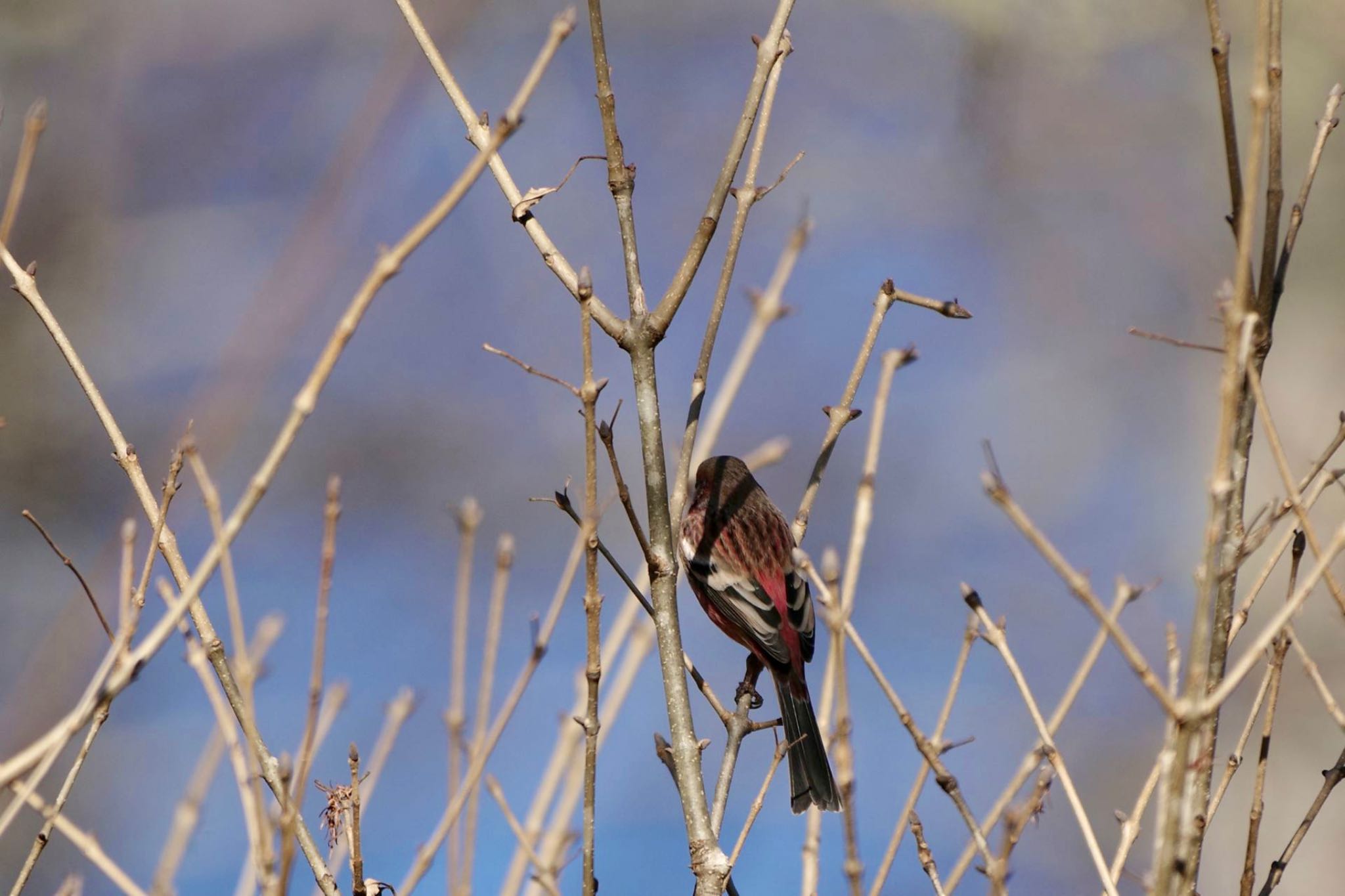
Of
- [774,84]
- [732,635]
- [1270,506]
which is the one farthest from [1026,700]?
[732,635]

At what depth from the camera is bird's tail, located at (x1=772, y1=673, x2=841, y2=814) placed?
3.08 metres

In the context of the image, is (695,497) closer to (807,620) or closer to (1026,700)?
(807,620)

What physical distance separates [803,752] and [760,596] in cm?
54

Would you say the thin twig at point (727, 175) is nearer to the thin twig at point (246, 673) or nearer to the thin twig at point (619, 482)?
the thin twig at point (619, 482)

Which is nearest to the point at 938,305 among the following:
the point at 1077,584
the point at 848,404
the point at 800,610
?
the point at 848,404

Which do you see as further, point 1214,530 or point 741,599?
point 741,599

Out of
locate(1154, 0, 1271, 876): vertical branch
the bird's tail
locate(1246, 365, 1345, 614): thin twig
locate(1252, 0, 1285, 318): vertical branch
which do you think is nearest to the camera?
locate(1154, 0, 1271, 876): vertical branch

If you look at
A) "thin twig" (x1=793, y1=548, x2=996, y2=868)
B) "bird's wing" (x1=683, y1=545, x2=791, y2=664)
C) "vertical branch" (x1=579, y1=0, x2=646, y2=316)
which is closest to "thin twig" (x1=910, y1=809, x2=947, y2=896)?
"thin twig" (x1=793, y1=548, x2=996, y2=868)

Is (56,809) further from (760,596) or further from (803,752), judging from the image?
(760,596)

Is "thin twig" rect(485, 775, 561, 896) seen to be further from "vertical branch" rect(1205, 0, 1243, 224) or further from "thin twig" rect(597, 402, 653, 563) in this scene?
"vertical branch" rect(1205, 0, 1243, 224)

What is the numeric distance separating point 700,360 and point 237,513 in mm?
1072

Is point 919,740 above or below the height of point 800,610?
below

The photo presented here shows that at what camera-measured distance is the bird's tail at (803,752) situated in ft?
10.1

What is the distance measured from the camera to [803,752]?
3201 millimetres
